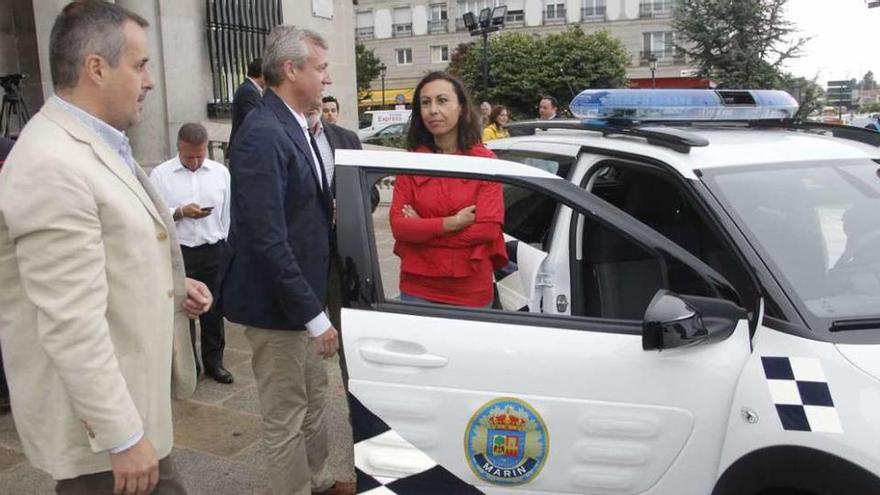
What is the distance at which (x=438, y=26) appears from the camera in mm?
50031

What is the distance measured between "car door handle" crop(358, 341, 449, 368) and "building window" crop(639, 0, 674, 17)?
47.6m

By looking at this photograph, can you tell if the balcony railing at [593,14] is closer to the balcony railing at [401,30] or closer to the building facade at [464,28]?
the building facade at [464,28]

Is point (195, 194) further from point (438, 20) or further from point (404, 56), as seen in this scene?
point (404, 56)

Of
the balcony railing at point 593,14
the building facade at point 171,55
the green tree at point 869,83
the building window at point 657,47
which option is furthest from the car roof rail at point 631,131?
the green tree at point 869,83

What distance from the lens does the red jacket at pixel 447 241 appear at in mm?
2606

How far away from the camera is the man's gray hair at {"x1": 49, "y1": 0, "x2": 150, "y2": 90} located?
5.39 feet

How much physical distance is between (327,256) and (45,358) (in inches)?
44.1

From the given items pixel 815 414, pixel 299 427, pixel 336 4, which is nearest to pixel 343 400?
pixel 299 427

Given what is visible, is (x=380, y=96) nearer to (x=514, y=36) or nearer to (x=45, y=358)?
(x=514, y=36)

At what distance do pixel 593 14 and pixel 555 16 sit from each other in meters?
2.47

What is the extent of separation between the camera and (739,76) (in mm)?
21734

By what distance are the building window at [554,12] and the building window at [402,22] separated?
9.68 m

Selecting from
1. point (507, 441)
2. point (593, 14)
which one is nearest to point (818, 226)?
point (507, 441)

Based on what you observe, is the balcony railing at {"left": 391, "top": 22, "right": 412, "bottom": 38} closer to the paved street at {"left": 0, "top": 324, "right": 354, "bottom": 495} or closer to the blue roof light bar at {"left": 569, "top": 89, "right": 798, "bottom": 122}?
the paved street at {"left": 0, "top": 324, "right": 354, "bottom": 495}
